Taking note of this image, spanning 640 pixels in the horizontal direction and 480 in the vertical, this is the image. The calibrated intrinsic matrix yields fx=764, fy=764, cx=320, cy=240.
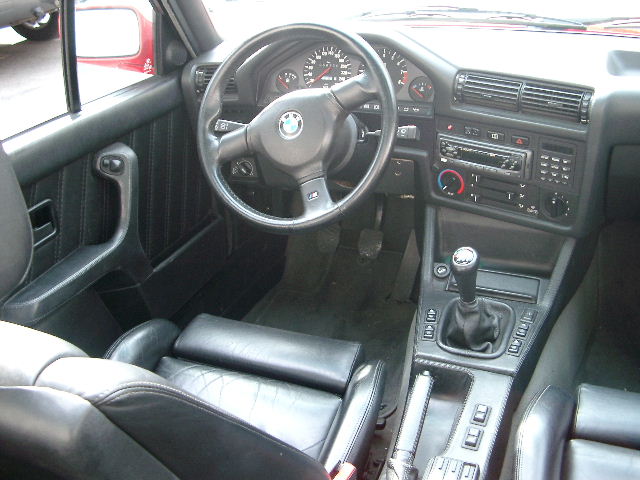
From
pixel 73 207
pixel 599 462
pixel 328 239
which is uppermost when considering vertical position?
pixel 73 207

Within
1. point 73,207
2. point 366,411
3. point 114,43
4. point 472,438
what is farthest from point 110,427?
point 114,43

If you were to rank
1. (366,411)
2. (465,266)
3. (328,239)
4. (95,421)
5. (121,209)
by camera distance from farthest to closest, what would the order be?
(328,239)
(121,209)
(465,266)
(366,411)
(95,421)

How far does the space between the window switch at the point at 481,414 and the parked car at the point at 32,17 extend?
1652 millimetres

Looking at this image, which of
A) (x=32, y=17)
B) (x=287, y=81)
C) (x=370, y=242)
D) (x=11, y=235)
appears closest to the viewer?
(x=11, y=235)

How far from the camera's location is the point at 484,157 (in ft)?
7.34

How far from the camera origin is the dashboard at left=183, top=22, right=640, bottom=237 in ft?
6.74

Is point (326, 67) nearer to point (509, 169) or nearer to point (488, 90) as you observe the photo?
point (488, 90)

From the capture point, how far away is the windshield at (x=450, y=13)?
2.35 m

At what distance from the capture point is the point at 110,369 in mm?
902

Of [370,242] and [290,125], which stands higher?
[290,125]

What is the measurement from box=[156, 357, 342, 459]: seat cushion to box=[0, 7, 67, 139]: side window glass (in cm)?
84

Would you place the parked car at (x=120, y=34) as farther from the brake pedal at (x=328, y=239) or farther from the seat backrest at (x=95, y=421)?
the seat backrest at (x=95, y=421)

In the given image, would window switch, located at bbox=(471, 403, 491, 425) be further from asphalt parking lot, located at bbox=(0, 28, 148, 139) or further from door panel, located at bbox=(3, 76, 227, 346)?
asphalt parking lot, located at bbox=(0, 28, 148, 139)

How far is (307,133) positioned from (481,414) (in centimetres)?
86
